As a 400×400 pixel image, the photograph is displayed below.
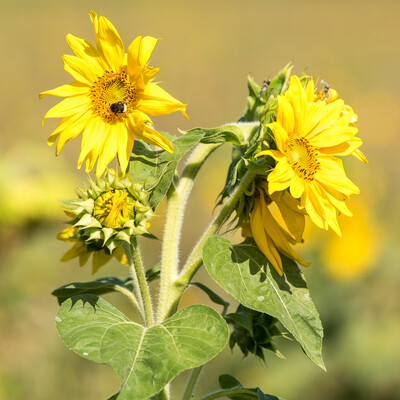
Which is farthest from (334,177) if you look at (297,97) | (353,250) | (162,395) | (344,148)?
(353,250)

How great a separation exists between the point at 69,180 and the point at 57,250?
0.75 metres

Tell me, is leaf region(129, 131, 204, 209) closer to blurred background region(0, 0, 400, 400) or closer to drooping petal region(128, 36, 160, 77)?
drooping petal region(128, 36, 160, 77)

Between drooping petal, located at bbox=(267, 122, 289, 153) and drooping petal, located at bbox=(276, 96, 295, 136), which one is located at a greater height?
drooping petal, located at bbox=(276, 96, 295, 136)

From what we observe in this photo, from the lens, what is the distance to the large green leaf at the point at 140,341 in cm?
96

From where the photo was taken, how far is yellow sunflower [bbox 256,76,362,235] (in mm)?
1079

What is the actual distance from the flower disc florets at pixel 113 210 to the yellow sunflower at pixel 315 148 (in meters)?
0.24

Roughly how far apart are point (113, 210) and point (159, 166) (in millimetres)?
138

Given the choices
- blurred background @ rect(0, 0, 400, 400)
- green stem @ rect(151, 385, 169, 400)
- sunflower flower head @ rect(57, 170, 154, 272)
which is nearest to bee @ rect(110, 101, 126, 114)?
sunflower flower head @ rect(57, 170, 154, 272)

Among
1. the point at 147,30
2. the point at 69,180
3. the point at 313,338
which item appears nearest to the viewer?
the point at 313,338

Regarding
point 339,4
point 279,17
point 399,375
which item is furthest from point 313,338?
point 339,4

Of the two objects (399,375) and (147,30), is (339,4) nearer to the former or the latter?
(147,30)

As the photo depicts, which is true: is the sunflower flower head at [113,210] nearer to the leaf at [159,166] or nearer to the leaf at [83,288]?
the leaf at [159,166]

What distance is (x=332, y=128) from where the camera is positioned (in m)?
1.12

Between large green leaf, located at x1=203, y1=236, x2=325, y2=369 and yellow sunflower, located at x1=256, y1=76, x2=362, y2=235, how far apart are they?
135mm
